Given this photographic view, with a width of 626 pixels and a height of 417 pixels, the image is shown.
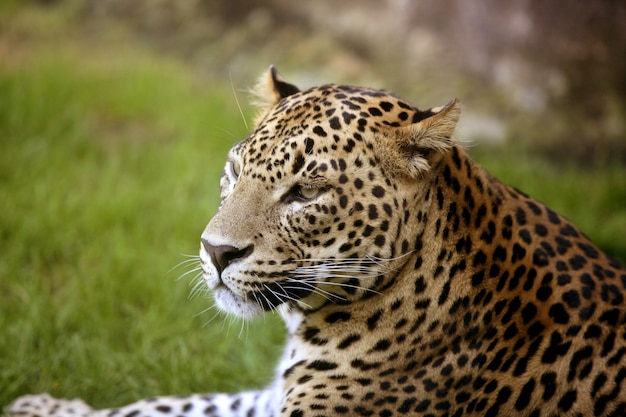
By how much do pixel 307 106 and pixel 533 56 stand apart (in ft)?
19.3

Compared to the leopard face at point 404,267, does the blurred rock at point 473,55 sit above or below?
above

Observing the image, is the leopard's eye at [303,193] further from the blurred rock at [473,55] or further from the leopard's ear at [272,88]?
the blurred rock at [473,55]

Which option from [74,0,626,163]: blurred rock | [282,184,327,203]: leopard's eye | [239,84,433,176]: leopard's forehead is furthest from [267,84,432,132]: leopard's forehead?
[74,0,626,163]: blurred rock

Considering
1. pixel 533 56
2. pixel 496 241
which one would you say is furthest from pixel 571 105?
pixel 496 241

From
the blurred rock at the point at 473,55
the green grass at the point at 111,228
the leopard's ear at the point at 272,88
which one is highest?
the blurred rock at the point at 473,55

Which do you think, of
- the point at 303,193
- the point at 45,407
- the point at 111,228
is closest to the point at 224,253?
the point at 303,193

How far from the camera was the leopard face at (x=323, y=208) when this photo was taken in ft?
13.4

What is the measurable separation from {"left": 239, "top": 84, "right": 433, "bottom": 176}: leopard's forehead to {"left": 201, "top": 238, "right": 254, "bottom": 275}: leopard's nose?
0.38 meters

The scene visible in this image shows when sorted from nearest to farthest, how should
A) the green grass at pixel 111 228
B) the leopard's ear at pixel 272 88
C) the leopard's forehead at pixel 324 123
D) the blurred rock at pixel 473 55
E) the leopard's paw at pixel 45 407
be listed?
the leopard's forehead at pixel 324 123
the leopard's ear at pixel 272 88
the leopard's paw at pixel 45 407
the green grass at pixel 111 228
the blurred rock at pixel 473 55

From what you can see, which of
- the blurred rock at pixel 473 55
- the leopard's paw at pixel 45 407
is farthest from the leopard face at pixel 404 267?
the blurred rock at pixel 473 55

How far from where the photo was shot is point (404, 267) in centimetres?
419

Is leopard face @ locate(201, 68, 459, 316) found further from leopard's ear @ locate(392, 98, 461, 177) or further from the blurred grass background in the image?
the blurred grass background

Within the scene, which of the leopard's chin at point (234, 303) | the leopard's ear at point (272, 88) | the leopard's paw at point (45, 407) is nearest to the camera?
the leopard's chin at point (234, 303)

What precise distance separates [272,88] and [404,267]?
4.22 ft
